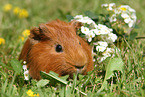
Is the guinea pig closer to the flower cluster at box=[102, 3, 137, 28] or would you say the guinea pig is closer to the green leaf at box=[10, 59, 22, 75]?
the green leaf at box=[10, 59, 22, 75]

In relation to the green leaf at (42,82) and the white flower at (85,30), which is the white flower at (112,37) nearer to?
the white flower at (85,30)

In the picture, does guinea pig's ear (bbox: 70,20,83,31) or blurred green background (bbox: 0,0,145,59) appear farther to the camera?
blurred green background (bbox: 0,0,145,59)

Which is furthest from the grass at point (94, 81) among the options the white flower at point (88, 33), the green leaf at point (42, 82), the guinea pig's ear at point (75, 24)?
the guinea pig's ear at point (75, 24)

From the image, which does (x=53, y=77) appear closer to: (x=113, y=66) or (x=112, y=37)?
(x=113, y=66)

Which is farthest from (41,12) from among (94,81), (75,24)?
(94,81)

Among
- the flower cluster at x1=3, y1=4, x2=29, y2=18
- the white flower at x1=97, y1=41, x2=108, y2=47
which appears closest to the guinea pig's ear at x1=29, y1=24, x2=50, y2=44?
the white flower at x1=97, y1=41, x2=108, y2=47

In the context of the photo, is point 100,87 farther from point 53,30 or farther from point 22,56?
point 22,56
